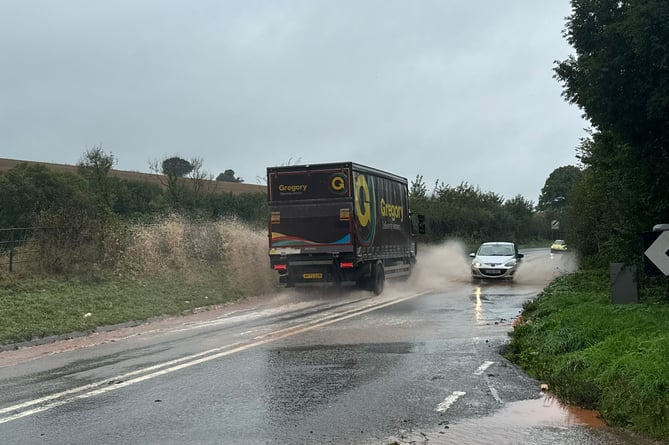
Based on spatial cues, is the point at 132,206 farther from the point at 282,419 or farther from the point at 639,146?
the point at 282,419

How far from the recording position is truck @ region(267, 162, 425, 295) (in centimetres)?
1895

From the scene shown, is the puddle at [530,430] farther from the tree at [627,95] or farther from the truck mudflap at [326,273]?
the truck mudflap at [326,273]

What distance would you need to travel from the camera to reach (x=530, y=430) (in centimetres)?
591

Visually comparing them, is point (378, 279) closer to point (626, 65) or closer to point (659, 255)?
point (626, 65)

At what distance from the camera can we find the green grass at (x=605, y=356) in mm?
6043

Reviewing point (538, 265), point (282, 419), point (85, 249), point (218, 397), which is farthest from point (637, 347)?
point (538, 265)

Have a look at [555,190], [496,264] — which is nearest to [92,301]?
[496,264]

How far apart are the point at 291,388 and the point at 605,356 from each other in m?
3.69

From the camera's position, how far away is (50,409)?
6.89 meters

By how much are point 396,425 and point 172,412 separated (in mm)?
2313

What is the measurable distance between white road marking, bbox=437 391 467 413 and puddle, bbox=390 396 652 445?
0.44m

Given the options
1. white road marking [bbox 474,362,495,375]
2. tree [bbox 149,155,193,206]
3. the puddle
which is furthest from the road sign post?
tree [bbox 149,155,193,206]

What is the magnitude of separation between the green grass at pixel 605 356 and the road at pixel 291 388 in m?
0.25

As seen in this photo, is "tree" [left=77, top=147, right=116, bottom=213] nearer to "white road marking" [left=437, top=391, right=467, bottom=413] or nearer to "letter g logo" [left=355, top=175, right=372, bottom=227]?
"letter g logo" [left=355, top=175, right=372, bottom=227]
